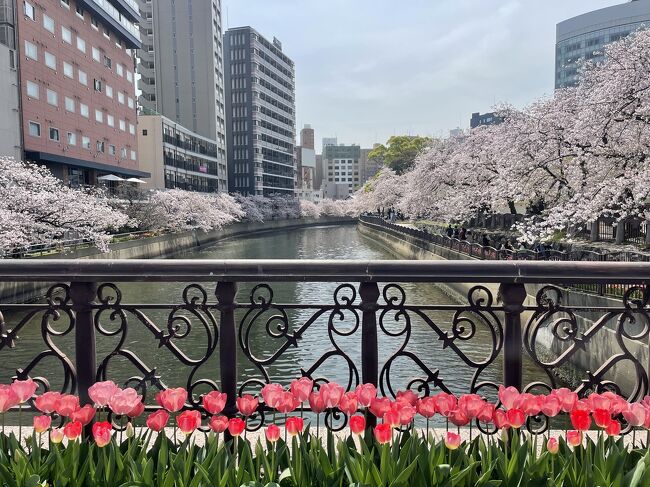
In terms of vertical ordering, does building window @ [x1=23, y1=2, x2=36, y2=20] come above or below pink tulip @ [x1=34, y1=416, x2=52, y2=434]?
above

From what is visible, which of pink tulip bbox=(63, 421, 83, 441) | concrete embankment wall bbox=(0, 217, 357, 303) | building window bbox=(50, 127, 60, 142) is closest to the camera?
pink tulip bbox=(63, 421, 83, 441)

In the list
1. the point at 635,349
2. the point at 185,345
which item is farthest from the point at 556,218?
the point at 185,345

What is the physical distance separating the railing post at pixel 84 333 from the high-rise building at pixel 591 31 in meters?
108

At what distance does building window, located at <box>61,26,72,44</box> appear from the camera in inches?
1709

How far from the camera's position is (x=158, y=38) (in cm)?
9306

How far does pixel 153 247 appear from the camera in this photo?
45.8 metres

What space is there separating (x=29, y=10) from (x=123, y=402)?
44.3 m

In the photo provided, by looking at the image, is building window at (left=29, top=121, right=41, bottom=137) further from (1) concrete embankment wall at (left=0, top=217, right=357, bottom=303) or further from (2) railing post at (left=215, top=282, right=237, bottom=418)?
(2) railing post at (left=215, top=282, right=237, bottom=418)

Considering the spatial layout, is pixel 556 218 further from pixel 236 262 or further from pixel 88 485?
pixel 88 485

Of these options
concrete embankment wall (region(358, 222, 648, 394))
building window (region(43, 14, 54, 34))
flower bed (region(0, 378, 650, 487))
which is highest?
building window (region(43, 14, 54, 34))

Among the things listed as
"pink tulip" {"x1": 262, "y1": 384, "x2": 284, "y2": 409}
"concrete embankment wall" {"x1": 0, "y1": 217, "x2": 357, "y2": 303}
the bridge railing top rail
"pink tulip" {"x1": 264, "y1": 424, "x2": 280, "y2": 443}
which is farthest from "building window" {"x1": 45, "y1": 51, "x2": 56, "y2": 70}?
"pink tulip" {"x1": 264, "y1": 424, "x2": 280, "y2": 443}

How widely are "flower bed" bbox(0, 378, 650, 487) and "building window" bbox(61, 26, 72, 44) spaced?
4785 centimetres

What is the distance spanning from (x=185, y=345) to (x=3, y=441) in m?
15.5

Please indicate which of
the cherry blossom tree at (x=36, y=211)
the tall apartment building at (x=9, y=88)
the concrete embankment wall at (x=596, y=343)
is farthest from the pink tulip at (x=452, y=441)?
the tall apartment building at (x=9, y=88)
